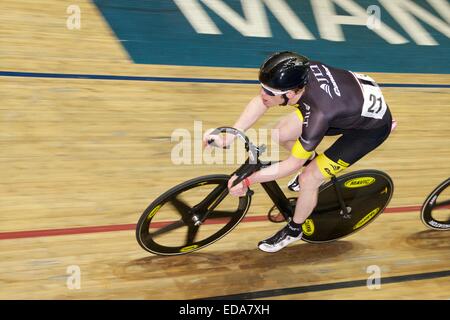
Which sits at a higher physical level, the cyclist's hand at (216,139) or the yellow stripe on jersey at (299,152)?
the cyclist's hand at (216,139)

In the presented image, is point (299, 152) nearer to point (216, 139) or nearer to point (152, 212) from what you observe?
point (216, 139)

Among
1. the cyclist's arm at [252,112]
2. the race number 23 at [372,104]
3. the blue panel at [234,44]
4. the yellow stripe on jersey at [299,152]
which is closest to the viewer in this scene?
the yellow stripe on jersey at [299,152]

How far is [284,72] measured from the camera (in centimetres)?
279

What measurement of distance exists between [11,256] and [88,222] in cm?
51

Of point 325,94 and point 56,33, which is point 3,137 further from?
point 325,94

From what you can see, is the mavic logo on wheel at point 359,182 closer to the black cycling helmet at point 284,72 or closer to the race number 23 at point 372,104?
the race number 23 at point 372,104

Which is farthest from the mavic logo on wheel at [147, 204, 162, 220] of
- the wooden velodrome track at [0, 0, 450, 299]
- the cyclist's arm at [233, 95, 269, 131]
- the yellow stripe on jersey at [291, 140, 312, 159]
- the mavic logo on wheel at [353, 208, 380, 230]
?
the mavic logo on wheel at [353, 208, 380, 230]

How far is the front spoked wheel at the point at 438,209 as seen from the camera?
383 centimetres

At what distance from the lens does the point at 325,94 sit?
2.97m

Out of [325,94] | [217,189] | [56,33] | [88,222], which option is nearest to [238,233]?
[217,189]

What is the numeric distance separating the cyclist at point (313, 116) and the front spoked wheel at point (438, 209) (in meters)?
0.76

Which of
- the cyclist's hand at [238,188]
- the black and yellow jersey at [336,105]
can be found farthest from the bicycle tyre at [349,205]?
the cyclist's hand at [238,188]

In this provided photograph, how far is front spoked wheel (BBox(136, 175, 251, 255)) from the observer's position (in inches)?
124

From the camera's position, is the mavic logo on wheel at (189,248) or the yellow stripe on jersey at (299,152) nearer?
the yellow stripe on jersey at (299,152)
